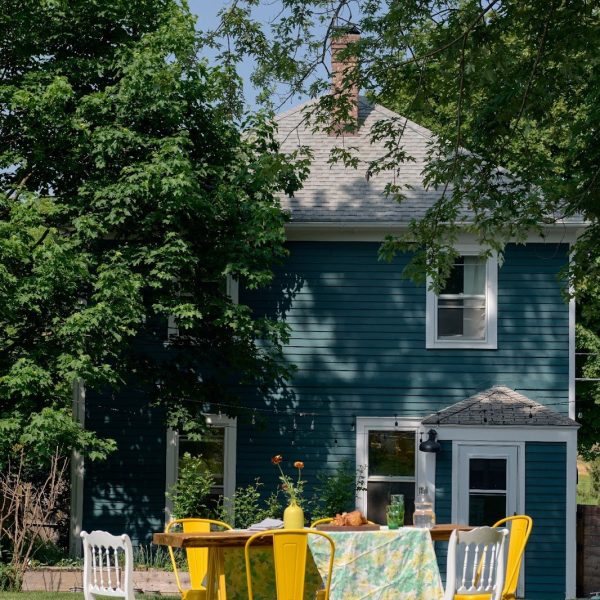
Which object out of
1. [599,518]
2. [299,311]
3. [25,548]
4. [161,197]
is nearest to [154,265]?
Answer: [161,197]

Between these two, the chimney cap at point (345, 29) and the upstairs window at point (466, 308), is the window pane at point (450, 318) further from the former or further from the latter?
the chimney cap at point (345, 29)

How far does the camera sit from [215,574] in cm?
909

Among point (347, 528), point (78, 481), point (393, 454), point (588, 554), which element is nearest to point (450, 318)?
point (393, 454)

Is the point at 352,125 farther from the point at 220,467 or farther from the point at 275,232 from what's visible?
the point at 220,467

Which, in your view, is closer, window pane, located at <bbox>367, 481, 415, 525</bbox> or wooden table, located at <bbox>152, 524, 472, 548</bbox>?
wooden table, located at <bbox>152, 524, 472, 548</bbox>

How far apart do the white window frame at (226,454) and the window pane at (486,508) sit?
3384 millimetres

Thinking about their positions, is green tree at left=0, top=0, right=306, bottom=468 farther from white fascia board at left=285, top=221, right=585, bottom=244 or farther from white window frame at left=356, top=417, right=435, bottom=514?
white window frame at left=356, top=417, right=435, bottom=514

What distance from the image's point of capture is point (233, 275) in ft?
53.8

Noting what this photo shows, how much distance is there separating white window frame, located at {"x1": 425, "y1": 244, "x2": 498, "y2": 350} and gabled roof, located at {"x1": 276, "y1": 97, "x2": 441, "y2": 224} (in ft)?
3.77

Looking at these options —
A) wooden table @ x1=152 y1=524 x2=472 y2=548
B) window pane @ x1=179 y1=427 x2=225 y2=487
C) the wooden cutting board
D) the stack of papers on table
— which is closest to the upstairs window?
window pane @ x1=179 y1=427 x2=225 y2=487

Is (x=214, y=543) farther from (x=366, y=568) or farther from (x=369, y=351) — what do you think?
(x=369, y=351)

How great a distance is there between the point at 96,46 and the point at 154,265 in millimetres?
2995

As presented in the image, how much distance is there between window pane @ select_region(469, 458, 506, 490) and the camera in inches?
666

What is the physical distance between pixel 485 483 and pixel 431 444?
0.95 meters
